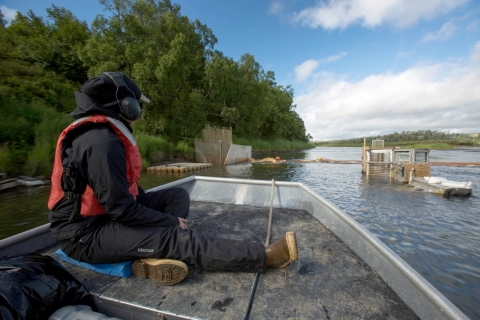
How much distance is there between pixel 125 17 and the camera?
19.3 metres

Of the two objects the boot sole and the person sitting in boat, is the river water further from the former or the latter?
the person sitting in boat

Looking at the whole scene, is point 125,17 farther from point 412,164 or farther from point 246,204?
point 412,164

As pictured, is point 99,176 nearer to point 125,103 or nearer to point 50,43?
point 125,103

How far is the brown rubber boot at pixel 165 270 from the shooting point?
155 centimetres

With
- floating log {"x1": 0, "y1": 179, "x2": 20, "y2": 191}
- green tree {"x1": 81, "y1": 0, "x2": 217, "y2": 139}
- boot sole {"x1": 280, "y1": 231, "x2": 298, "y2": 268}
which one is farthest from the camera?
green tree {"x1": 81, "y1": 0, "x2": 217, "y2": 139}

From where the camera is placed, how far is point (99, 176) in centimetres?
140

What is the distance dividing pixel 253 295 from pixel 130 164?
1.32 meters

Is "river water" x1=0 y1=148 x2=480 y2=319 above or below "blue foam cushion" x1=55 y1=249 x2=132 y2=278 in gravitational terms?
below

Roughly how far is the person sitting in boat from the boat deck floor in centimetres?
11

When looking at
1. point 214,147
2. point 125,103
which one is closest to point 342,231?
point 125,103

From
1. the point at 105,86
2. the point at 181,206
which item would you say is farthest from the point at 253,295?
the point at 105,86

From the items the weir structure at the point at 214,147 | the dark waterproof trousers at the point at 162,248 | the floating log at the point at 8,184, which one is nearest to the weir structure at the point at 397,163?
the weir structure at the point at 214,147

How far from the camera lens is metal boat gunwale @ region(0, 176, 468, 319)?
1.25m

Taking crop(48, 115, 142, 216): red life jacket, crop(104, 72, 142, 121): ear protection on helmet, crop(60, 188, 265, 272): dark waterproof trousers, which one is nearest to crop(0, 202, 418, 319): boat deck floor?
crop(60, 188, 265, 272): dark waterproof trousers
